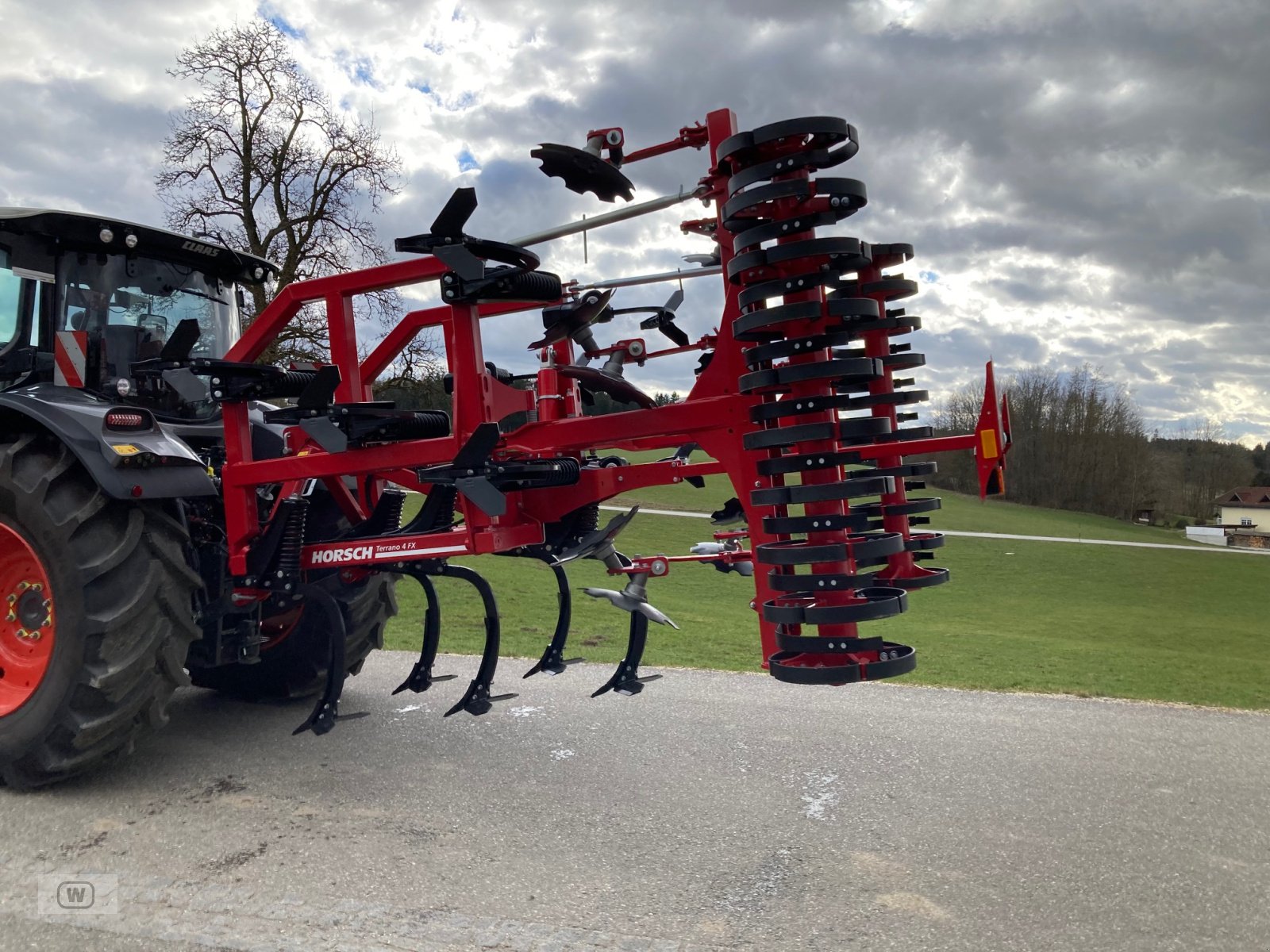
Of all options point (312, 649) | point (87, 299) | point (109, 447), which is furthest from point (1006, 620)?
point (109, 447)

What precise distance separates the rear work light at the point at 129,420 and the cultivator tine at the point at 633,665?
7.25ft

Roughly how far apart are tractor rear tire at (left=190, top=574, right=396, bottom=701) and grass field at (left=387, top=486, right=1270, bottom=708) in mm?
992

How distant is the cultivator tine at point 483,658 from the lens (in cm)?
Result: 404

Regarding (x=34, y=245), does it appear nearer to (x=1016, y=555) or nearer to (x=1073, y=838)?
(x=1073, y=838)

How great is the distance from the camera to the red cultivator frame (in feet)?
9.91

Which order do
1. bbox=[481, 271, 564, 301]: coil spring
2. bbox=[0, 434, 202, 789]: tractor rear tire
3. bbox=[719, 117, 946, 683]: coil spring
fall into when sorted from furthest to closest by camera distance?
bbox=[0, 434, 202, 789]: tractor rear tire < bbox=[481, 271, 564, 301]: coil spring < bbox=[719, 117, 946, 683]: coil spring

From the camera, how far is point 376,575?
16.0 ft

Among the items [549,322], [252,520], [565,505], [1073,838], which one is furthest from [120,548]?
[1073,838]

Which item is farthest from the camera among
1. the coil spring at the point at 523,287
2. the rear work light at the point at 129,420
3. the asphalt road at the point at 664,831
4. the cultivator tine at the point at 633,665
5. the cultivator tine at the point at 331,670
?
the cultivator tine at the point at 633,665

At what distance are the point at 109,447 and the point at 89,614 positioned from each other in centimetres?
64

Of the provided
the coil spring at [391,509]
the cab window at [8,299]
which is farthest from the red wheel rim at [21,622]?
the coil spring at [391,509]

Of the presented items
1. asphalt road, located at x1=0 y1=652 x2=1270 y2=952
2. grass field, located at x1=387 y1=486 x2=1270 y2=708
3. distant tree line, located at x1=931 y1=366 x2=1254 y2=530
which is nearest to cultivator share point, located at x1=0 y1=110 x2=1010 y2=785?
asphalt road, located at x1=0 y1=652 x2=1270 y2=952

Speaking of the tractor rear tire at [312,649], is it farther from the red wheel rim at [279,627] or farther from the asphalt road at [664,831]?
the asphalt road at [664,831]

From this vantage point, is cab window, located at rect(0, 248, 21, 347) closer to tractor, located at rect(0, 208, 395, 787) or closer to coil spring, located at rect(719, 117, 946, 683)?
tractor, located at rect(0, 208, 395, 787)
